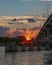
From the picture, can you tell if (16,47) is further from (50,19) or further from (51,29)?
(51,29)

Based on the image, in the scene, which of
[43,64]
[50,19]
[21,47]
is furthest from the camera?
[50,19]

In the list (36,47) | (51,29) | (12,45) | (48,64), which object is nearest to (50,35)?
(51,29)

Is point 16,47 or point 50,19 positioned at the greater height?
point 50,19

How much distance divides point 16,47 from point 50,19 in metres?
30.7

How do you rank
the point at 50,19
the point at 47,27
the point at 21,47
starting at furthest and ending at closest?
the point at 47,27, the point at 50,19, the point at 21,47

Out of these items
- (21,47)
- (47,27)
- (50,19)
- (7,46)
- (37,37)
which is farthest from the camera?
(37,37)

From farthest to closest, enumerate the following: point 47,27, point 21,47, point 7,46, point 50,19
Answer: point 47,27 → point 50,19 → point 21,47 → point 7,46

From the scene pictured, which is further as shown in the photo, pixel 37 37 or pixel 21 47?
pixel 37 37

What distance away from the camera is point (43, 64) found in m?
25.7

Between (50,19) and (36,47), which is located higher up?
(50,19)

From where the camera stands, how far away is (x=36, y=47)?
234 feet

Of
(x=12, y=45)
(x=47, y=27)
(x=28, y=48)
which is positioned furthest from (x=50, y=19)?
(x=12, y=45)

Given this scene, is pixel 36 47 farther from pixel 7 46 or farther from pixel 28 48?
pixel 7 46

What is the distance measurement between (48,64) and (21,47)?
42.2 metres
